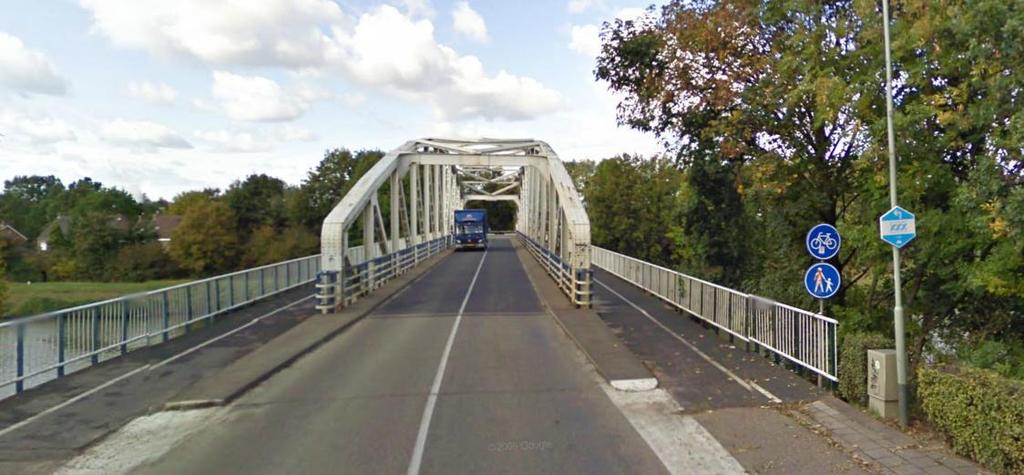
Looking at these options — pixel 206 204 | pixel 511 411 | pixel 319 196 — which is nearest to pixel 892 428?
pixel 511 411

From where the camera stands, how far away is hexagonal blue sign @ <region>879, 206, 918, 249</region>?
7848mm

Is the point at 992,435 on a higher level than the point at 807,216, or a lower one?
lower

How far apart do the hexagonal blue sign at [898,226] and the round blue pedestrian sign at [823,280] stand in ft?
5.45

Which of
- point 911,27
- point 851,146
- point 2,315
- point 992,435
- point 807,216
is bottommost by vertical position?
point 2,315

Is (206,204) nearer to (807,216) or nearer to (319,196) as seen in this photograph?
(319,196)

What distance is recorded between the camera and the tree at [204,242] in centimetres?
5853

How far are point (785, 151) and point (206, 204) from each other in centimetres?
5886

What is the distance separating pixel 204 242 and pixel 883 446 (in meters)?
60.7

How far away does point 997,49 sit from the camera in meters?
9.16

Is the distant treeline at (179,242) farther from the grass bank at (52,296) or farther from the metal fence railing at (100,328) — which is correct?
the metal fence railing at (100,328)

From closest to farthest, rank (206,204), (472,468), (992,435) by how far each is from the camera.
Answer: (992,435) → (472,468) → (206,204)

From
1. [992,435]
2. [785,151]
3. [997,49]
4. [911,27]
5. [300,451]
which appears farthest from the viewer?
[785,151]

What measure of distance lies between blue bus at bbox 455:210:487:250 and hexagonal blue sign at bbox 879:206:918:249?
1954 inches

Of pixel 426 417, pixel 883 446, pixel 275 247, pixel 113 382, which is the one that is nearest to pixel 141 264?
pixel 275 247
